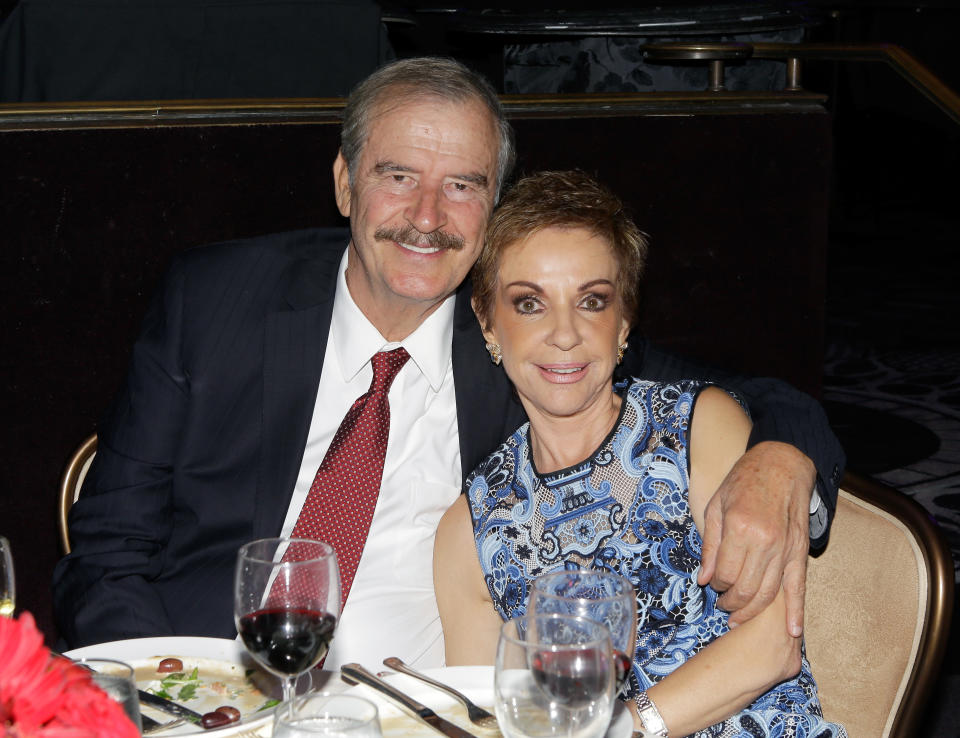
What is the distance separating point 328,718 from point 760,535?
2.59 feet

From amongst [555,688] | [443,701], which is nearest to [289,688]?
[443,701]

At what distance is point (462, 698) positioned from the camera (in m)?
1.37

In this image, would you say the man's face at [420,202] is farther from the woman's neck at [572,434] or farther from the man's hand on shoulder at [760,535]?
the man's hand on shoulder at [760,535]

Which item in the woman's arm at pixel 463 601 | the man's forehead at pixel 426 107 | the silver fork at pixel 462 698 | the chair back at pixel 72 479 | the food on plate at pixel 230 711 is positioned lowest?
the woman's arm at pixel 463 601

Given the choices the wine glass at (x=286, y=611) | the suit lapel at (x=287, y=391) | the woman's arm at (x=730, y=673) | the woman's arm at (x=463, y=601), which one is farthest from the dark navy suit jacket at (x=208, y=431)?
the wine glass at (x=286, y=611)

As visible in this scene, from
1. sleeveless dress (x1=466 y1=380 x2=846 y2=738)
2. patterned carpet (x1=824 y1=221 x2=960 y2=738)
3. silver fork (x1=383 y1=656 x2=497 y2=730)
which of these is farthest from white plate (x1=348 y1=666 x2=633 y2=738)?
patterned carpet (x1=824 y1=221 x2=960 y2=738)

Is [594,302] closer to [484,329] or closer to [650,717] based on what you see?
[484,329]

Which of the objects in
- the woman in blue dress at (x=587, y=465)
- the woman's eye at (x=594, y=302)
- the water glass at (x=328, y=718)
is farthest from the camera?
the woman's eye at (x=594, y=302)

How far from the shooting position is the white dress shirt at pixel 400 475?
6.89 ft

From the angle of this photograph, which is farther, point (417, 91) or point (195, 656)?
point (417, 91)

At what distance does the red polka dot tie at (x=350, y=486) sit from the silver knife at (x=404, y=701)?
634mm

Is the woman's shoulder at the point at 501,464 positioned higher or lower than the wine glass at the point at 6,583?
lower

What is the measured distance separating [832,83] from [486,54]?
3377 millimetres

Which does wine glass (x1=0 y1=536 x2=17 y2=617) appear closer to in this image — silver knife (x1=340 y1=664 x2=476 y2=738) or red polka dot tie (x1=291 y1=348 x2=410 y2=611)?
silver knife (x1=340 y1=664 x2=476 y2=738)
